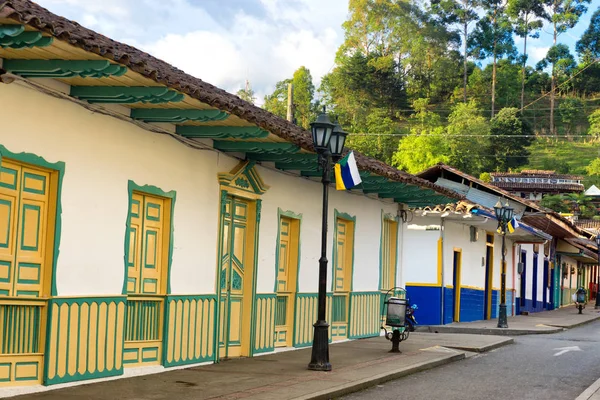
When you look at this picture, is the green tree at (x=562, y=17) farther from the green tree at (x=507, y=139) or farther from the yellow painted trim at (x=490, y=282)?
the yellow painted trim at (x=490, y=282)

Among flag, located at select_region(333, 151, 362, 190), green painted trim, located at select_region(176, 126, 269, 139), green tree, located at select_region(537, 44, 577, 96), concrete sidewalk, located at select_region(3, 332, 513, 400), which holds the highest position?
green tree, located at select_region(537, 44, 577, 96)

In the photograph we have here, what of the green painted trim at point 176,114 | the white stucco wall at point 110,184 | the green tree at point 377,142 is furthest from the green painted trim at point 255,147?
the green tree at point 377,142

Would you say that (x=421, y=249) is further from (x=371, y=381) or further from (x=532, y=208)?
(x=371, y=381)

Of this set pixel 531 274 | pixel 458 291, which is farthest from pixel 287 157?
pixel 531 274

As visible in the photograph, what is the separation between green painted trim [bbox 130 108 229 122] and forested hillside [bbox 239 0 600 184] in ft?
209

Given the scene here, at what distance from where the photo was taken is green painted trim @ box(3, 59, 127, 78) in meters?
7.91

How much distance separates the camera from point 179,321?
11617 millimetres

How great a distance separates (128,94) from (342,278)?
30.6ft

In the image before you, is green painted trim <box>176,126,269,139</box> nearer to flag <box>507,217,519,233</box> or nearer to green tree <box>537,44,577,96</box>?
flag <box>507,217,519,233</box>

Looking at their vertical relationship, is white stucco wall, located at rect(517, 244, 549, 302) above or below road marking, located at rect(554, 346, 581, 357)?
above

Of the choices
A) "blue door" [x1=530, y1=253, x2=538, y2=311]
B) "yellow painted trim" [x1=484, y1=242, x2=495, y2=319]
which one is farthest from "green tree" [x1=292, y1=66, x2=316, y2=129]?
"yellow painted trim" [x1=484, y1=242, x2=495, y2=319]

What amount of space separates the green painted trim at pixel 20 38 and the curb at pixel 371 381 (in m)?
4.49

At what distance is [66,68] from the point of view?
798cm

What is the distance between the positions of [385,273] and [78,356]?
37.1ft
